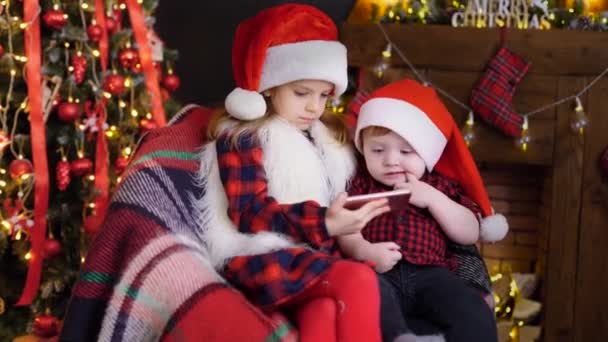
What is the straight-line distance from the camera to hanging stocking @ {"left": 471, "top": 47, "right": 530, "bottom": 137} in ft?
11.1

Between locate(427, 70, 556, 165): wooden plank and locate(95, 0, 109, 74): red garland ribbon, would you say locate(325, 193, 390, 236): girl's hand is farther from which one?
locate(427, 70, 556, 165): wooden plank

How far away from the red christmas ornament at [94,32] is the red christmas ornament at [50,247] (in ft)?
2.53

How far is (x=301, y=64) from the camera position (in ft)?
6.90

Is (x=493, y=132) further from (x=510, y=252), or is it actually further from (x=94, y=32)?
(x=94, y=32)

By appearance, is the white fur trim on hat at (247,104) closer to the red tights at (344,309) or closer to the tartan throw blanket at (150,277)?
the tartan throw blanket at (150,277)

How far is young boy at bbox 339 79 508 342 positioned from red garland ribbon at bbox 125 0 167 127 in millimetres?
1266

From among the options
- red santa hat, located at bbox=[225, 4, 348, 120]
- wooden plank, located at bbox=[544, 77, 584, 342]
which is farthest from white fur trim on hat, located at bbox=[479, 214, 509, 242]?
wooden plank, located at bbox=[544, 77, 584, 342]

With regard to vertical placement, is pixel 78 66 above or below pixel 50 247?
above

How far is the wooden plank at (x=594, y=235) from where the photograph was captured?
3.42 meters

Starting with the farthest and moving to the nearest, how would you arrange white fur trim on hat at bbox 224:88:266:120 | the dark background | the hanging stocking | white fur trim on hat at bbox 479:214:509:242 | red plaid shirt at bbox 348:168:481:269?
the dark background < the hanging stocking < white fur trim on hat at bbox 479:214:509:242 < red plaid shirt at bbox 348:168:481:269 < white fur trim on hat at bbox 224:88:266:120

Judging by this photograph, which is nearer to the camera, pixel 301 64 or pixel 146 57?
pixel 301 64

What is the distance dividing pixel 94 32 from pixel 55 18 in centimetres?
16

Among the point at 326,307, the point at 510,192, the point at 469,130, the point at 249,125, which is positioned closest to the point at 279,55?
the point at 249,125

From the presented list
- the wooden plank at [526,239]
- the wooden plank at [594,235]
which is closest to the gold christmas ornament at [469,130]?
the wooden plank at [594,235]
